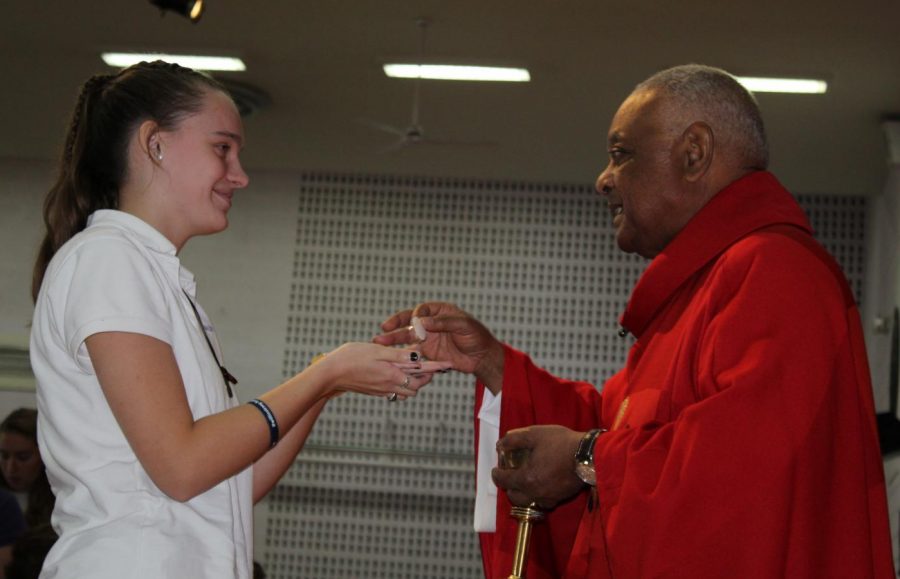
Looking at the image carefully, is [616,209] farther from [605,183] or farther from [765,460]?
[765,460]

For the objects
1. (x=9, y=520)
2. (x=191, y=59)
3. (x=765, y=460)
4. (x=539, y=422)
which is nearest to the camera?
(x=765, y=460)

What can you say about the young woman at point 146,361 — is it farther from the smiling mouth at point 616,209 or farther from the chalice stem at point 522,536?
the smiling mouth at point 616,209

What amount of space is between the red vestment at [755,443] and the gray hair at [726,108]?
210 millimetres

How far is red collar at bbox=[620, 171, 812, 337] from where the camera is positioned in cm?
237

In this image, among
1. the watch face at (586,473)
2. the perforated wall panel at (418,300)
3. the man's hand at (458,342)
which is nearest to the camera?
the watch face at (586,473)

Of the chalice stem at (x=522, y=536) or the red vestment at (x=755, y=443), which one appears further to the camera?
the chalice stem at (x=522, y=536)

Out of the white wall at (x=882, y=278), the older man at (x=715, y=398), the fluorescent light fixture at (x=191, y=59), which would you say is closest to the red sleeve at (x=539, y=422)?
the older man at (x=715, y=398)

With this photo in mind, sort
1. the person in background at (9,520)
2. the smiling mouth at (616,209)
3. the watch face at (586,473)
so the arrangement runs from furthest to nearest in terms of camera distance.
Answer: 1. the person in background at (9,520)
2. the smiling mouth at (616,209)
3. the watch face at (586,473)

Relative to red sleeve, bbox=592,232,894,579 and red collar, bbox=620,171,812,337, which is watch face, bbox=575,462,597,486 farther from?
red collar, bbox=620,171,812,337

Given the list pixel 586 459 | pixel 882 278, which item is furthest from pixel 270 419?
pixel 882 278

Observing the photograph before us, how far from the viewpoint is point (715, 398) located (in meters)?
2.03

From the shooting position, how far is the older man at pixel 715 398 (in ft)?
6.56

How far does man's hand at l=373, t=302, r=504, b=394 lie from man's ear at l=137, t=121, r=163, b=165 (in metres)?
1.01

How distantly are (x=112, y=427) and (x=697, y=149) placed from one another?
1463 millimetres
